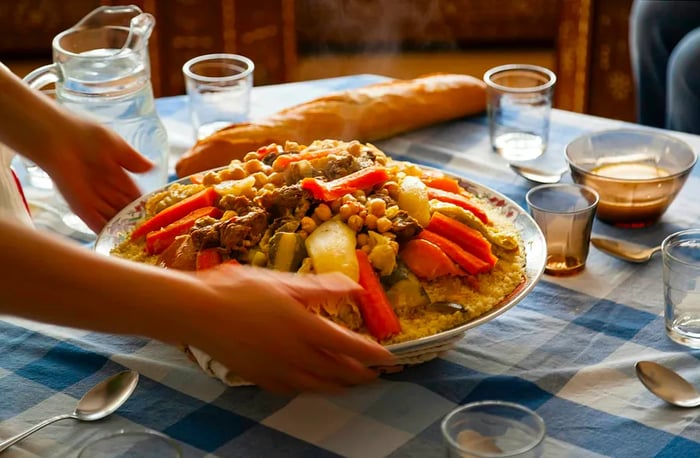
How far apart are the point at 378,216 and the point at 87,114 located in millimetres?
624

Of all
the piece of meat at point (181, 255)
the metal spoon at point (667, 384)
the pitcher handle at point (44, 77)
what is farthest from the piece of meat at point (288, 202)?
the pitcher handle at point (44, 77)

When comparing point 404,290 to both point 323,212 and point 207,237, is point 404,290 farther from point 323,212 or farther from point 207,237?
point 207,237

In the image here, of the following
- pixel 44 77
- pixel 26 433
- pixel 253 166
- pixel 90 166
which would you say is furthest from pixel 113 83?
pixel 26 433

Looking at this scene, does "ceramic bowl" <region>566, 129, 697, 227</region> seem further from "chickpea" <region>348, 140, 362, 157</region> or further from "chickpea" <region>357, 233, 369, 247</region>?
"chickpea" <region>357, 233, 369, 247</region>

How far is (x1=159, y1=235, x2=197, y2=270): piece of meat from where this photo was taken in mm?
1225

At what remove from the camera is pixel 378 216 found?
1.23 metres

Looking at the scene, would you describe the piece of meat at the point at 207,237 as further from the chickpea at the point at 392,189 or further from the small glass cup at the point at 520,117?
the small glass cup at the point at 520,117

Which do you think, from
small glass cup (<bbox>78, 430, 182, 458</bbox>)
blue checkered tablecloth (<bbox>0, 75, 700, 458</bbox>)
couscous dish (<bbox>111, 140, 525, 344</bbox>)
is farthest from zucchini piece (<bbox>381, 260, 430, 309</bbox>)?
small glass cup (<bbox>78, 430, 182, 458</bbox>)

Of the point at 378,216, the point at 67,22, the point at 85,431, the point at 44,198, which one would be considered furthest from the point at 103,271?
the point at 67,22

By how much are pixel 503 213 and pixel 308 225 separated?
0.34 m

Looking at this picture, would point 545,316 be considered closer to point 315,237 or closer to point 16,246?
point 315,237

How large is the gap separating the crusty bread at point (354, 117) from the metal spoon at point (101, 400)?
584 mm

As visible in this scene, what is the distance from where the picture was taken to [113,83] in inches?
62.8

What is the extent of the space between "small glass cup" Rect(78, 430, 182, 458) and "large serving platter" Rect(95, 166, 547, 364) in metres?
0.26
